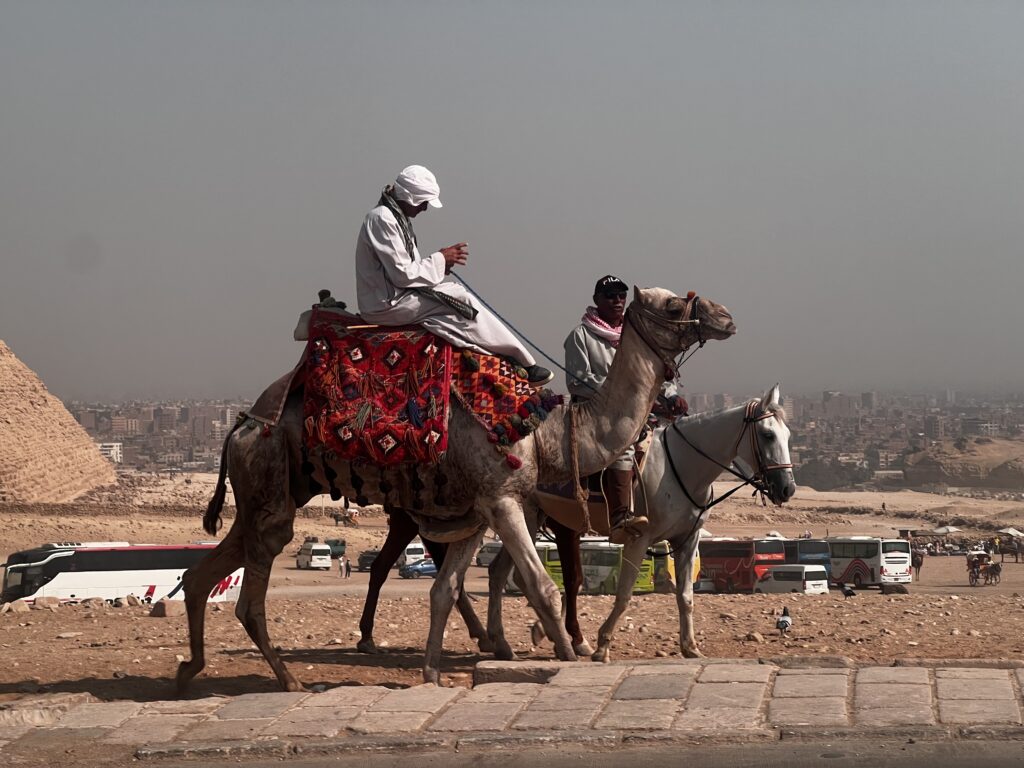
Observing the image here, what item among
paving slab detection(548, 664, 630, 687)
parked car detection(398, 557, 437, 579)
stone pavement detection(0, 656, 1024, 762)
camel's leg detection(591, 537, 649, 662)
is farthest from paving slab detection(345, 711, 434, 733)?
parked car detection(398, 557, 437, 579)

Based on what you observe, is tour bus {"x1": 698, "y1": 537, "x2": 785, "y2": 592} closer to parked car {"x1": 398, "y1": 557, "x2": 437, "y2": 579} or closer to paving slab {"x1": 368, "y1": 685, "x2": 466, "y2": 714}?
parked car {"x1": 398, "y1": 557, "x2": 437, "y2": 579}

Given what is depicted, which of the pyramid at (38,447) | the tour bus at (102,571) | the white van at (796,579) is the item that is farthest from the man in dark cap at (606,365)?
the pyramid at (38,447)

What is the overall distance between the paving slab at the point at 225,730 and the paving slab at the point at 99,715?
57cm

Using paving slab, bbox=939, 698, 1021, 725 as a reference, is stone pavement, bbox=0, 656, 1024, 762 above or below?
below

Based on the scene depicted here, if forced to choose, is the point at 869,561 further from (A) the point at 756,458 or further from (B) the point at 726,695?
(B) the point at 726,695

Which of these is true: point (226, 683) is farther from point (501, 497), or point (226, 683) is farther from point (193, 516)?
point (193, 516)

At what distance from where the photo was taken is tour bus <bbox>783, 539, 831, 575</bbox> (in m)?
46.4

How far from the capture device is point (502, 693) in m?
7.80

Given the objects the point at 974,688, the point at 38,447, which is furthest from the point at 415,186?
the point at 38,447

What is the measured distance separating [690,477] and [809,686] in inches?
135

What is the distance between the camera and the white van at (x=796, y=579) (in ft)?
131

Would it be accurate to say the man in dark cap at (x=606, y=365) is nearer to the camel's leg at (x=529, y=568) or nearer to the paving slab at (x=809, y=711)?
the camel's leg at (x=529, y=568)

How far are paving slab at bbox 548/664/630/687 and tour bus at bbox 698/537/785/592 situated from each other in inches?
1396

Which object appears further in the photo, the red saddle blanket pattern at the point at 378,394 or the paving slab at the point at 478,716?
the red saddle blanket pattern at the point at 378,394
